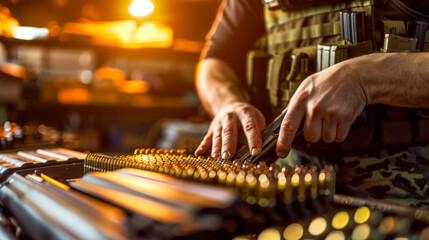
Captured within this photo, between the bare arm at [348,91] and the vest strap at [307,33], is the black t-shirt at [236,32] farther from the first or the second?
the bare arm at [348,91]

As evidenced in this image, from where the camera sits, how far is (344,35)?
968 millimetres

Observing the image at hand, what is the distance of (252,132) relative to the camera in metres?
0.87

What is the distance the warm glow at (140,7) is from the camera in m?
3.35

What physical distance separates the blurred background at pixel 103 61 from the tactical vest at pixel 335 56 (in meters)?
2.07

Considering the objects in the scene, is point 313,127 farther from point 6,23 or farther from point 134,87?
point 134,87

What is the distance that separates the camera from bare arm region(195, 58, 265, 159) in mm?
881

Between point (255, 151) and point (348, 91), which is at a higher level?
point (348, 91)

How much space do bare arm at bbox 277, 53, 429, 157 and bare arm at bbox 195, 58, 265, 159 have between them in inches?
4.7

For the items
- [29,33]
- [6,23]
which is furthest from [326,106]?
[29,33]

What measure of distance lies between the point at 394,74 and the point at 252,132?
1.09ft

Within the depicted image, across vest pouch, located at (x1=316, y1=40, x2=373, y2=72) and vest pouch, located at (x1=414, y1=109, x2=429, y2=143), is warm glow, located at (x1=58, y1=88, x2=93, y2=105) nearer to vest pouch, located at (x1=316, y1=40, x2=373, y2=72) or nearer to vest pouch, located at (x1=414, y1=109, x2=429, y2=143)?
vest pouch, located at (x1=316, y1=40, x2=373, y2=72)

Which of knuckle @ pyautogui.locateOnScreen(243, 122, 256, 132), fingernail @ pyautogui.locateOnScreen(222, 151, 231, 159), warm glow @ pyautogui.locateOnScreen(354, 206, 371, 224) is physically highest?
knuckle @ pyautogui.locateOnScreen(243, 122, 256, 132)

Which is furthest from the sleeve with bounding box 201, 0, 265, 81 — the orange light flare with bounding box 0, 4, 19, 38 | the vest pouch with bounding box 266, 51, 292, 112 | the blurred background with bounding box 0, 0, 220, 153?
the orange light flare with bounding box 0, 4, 19, 38

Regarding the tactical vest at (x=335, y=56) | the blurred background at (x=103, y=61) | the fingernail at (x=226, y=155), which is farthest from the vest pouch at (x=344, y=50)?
the blurred background at (x=103, y=61)
